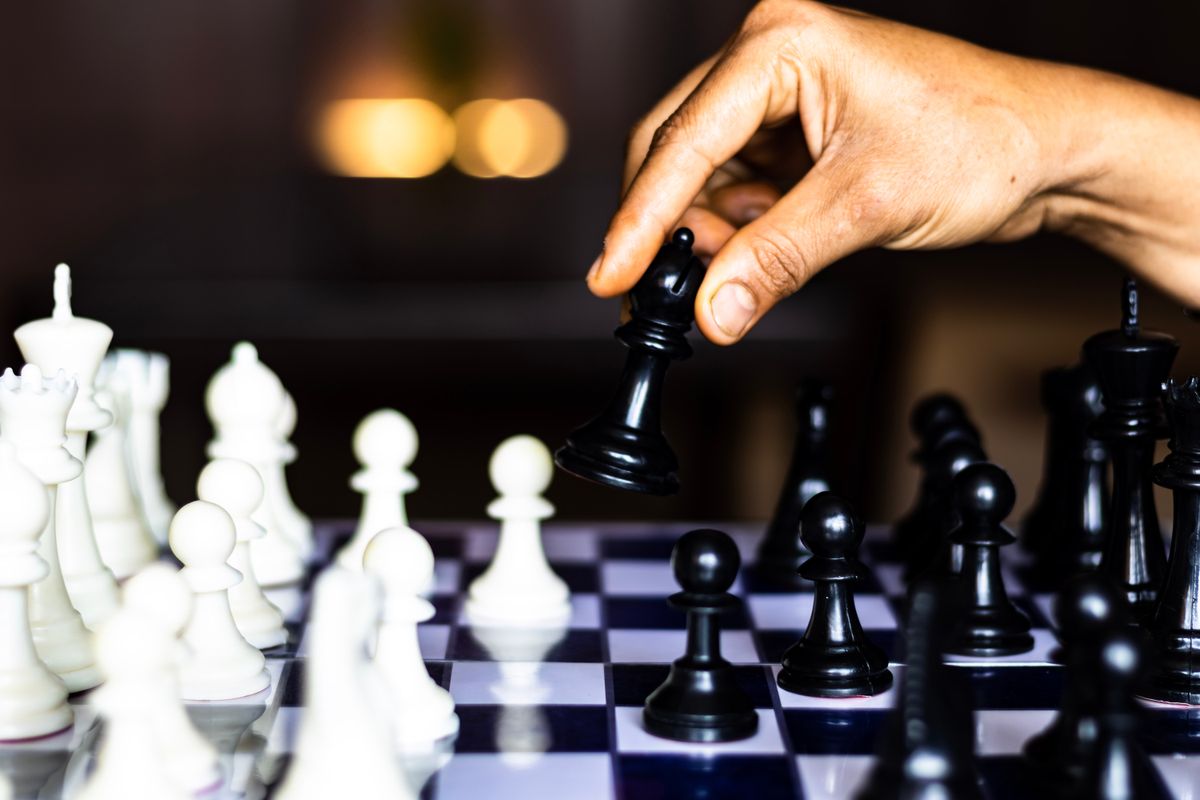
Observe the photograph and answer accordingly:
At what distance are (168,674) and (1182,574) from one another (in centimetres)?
84

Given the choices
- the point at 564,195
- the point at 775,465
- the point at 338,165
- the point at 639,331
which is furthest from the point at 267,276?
the point at 639,331

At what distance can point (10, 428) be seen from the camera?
119cm

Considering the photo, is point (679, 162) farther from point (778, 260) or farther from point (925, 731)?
point (925, 731)

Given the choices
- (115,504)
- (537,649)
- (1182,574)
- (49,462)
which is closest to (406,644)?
(537,649)

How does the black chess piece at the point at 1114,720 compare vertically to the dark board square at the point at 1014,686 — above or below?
above

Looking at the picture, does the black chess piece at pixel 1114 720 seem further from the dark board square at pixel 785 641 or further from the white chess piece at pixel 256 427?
the white chess piece at pixel 256 427

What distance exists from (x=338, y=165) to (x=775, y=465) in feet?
6.23

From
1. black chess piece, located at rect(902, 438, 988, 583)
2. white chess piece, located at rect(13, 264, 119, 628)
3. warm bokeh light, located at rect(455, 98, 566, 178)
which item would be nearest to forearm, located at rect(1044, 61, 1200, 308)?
black chess piece, located at rect(902, 438, 988, 583)

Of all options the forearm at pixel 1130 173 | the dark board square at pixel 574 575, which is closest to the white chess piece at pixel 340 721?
the dark board square at pixel 574 575

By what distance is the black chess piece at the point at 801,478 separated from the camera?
5.27 ft

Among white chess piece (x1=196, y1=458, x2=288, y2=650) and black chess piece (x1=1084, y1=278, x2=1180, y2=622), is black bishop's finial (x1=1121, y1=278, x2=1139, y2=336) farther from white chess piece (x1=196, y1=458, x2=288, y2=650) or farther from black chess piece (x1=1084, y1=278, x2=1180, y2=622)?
white chess piece (x1=196, y1=458, x2=288, y2=650)

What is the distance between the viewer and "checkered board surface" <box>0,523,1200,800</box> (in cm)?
103

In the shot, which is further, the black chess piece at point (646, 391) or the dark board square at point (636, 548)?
the dark board square at point (636, 548)

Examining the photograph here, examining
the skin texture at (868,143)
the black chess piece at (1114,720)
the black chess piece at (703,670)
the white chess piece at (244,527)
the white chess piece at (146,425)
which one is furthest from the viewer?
the white chess piece at (146,425)
